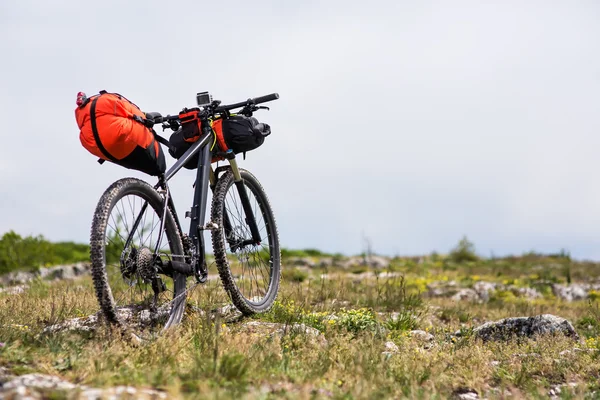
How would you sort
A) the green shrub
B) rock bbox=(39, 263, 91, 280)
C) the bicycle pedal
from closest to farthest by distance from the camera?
the bicycle pedal, the green shrub, rock bbox=(39, 263, 91, 280)

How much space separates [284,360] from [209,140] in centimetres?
265

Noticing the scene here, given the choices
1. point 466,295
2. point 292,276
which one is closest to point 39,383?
point 292,276

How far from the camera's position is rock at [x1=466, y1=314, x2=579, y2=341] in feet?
25.2

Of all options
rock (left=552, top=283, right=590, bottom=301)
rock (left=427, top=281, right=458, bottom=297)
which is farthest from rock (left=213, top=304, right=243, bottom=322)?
rock (left=552, top=283, right=590, bottom=301)

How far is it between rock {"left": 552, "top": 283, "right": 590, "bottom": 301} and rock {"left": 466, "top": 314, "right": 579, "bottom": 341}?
28.6 ft

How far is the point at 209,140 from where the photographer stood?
6363mm

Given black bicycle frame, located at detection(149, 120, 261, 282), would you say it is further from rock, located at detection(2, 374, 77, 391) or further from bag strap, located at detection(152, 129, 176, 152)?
rock, located at detection(2, 374, 77, 391)

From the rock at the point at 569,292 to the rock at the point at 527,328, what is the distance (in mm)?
8712

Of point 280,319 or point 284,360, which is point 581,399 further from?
point 280,319

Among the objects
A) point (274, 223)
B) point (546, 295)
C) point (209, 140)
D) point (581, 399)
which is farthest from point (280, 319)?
point (546, 295)

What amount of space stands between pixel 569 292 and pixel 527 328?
9646 millimetres

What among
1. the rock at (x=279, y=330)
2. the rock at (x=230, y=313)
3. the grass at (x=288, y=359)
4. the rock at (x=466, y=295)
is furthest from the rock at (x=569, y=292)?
the rock at (x=279, y=330)

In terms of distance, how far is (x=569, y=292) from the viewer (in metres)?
16.4

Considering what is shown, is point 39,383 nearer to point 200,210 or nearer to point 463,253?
point 200,210
